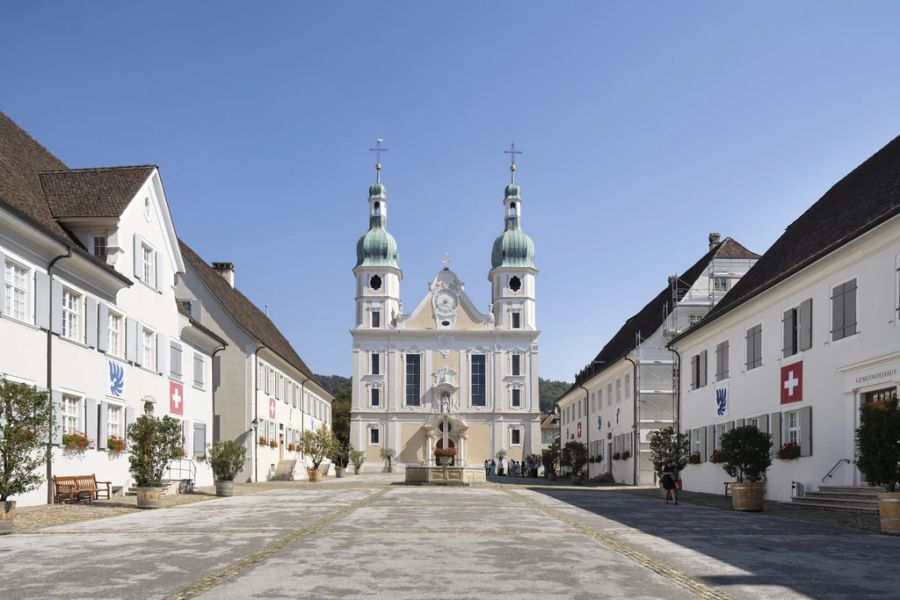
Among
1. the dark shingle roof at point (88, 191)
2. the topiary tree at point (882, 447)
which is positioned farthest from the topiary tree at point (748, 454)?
the dark shingle roof at point (88, 191)

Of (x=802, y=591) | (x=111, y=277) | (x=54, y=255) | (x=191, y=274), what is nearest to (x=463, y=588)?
(x=802, y=591)

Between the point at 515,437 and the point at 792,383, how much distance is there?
52.4 m

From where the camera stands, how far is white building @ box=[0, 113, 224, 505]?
21625mm

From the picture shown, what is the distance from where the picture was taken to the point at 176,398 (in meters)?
33.7

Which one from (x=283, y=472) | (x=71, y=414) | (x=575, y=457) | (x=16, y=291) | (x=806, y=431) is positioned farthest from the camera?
(x=575, y=457)

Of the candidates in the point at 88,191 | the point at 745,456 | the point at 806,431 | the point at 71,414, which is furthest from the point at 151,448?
the point at 806,431

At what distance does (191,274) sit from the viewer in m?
44.0

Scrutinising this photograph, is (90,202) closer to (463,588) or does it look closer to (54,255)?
(54,255)

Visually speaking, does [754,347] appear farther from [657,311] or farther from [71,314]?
[657,311]

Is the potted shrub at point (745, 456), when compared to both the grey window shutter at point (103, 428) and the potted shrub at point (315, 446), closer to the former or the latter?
the grey window shutter at point (103, 428)

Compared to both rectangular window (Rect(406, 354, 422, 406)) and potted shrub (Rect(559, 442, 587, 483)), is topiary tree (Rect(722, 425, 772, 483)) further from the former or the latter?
rectangular window (Rect(406, 354, 422, 406))

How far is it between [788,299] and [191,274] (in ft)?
87.7

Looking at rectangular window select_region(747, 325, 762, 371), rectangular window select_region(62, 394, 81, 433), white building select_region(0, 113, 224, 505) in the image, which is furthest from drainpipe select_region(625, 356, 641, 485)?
rectangular window select_region(62, 394, 81, 433)

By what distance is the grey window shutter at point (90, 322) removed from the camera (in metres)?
25.1
